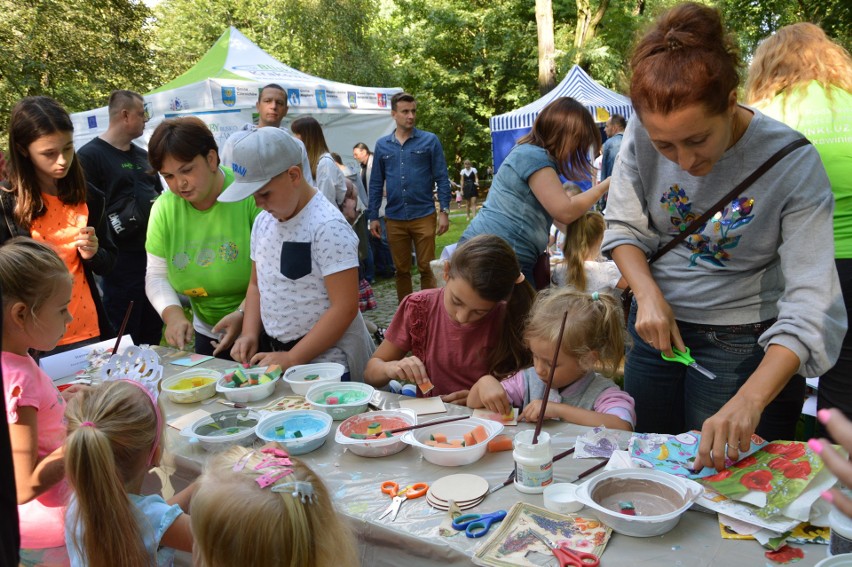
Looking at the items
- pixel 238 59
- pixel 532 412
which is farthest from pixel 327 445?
pixel 238 59

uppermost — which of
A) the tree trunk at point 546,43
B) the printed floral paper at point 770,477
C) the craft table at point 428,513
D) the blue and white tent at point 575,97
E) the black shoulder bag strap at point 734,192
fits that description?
the tree trunk at point 546,43

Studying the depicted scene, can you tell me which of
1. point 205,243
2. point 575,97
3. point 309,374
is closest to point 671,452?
point 309,374

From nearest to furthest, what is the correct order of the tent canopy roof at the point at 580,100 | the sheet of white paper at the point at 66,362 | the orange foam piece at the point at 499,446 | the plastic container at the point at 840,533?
the plastic container at the point at 840,533 → the orange foam piece at the point at 499,446 → the sheet of white paper at the point at 66,362 → the tent canopy roof at the point at 580,100

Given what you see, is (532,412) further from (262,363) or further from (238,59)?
(238,59)

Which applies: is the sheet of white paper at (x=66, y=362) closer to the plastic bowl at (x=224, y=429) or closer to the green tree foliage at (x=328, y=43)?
the plastic bowl at (x=224, y=429)

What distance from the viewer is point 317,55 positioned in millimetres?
18312

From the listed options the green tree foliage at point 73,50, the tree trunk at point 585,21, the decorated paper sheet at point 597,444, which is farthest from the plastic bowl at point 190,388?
the tree trunk at point 585,21

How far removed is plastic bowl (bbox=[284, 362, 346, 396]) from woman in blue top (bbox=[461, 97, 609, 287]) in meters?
1.11

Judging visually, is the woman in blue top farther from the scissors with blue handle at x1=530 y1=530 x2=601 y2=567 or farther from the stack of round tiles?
the scissors with blue handle at x1=530 y1=530 x2=601 y2=567

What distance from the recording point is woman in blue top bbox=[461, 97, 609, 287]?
2.66m

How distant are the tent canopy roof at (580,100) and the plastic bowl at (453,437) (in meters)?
8.30

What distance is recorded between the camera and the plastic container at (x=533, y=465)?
53.1 inches

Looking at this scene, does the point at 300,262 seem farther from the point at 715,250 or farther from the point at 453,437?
the point at 715,250

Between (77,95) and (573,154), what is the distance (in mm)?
14615
